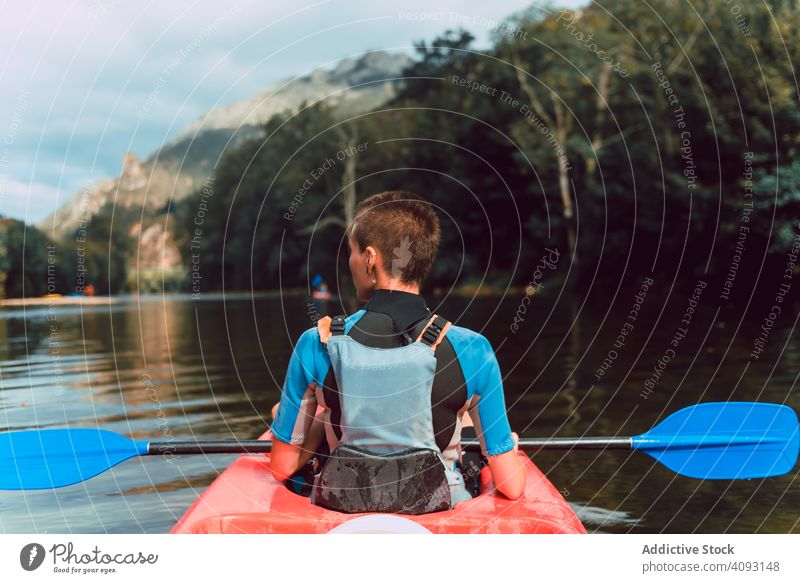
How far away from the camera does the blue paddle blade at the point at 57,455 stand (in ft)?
17.3

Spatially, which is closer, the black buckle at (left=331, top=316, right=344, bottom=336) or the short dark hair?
the black buckle at (left=331, top=316, right=344, bottom=336)

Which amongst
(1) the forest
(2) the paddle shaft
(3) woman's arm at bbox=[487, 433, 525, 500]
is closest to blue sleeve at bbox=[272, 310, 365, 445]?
(3) woman's arm at bbox=[487, 433, 525, 500]

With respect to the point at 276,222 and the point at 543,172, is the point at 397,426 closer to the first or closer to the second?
the point at 543,172

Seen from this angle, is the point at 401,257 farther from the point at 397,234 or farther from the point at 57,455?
the point at 57,455

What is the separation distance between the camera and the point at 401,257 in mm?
3795

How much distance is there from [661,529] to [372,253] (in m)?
2.85

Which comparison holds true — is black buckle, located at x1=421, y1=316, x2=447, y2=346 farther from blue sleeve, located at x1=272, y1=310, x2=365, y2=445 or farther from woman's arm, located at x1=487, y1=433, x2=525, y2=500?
woman's arm, located at x1=487, y1=433, x2=525, y2=500

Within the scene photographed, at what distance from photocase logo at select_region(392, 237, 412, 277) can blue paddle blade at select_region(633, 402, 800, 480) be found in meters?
2.26

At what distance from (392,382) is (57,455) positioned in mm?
2611
